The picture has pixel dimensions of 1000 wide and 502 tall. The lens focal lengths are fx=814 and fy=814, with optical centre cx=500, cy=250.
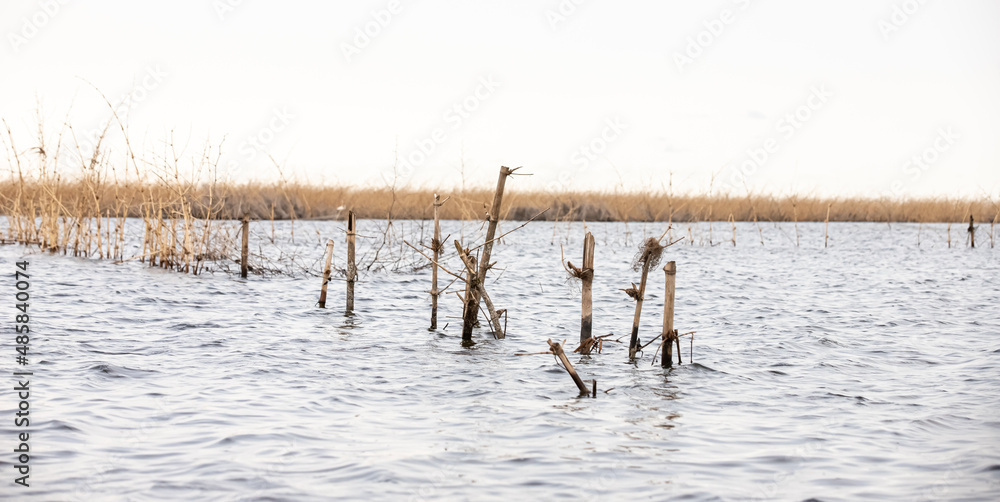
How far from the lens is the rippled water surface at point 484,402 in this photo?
180 inches

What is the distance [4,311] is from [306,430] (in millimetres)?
6663

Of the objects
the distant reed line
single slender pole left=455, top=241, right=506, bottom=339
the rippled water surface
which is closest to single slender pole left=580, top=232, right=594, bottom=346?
the rippled water surface

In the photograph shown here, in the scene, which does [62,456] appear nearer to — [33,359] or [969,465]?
[33,359]

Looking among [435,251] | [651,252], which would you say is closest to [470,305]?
[435,251]

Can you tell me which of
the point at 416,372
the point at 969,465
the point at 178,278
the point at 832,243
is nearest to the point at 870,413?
the point at 969,465

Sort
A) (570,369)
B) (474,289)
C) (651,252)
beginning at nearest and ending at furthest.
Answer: (570,369) → (651,252) → (474,289)

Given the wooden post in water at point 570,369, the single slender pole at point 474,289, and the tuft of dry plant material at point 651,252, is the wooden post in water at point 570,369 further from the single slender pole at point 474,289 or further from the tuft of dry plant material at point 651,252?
the single slender pole at point 474,289

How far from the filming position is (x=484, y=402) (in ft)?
20.8

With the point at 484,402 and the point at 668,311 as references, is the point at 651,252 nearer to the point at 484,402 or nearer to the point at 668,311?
the point at 668,311

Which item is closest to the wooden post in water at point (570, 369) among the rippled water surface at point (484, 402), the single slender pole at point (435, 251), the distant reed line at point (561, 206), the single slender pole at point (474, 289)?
the rippled water surface at point (484, 402)

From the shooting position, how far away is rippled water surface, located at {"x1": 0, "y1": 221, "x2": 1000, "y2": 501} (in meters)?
4.57

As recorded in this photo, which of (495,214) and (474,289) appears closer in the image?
(495,214)

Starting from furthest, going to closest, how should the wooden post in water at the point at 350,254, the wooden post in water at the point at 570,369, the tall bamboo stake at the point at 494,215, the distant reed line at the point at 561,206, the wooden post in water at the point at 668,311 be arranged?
the distant reed line at the point at 561,206 < the wooden post in water at the point at 350,254 < the tall bamboo stake at the point at 494,215 < the wooden post in water at the point at 668,311 < the wooden post in water at the point at 570,369

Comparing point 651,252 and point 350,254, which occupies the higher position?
point 651,252
